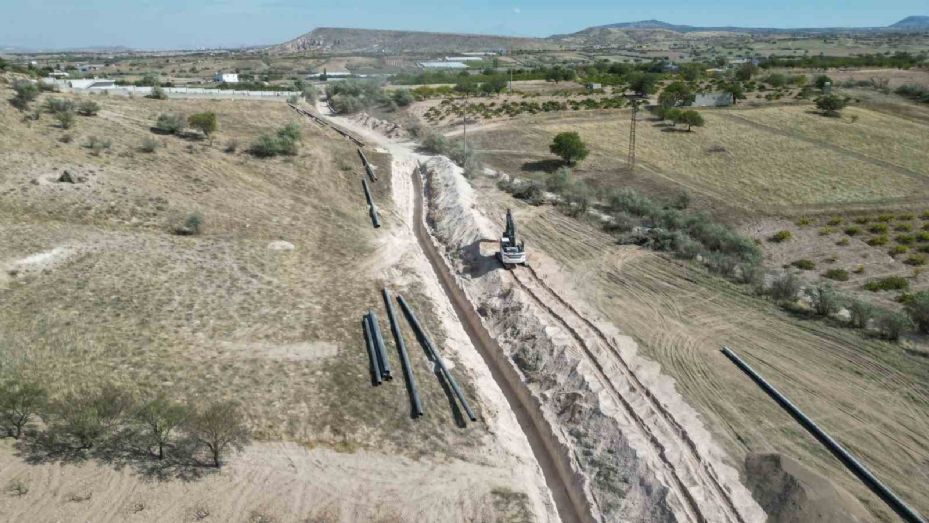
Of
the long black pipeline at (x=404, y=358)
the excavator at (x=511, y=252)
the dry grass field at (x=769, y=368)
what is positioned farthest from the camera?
the excavator at (x=511, y=252)

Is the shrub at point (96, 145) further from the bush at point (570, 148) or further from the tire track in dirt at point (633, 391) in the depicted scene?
the bush at point (570, 148)

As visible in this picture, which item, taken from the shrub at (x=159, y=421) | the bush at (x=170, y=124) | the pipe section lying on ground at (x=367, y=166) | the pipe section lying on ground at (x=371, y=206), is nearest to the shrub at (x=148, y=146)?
the bush at (x=170, y=124)

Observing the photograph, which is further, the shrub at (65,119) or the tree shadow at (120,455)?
the shrub at (65,119)

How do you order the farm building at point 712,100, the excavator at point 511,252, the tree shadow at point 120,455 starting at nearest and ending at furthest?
the tree shadow at point 120,455 < the excavator at point 511,252 < the farm building at point 712,100

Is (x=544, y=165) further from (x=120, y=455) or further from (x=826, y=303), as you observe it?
(x=120, y=455)

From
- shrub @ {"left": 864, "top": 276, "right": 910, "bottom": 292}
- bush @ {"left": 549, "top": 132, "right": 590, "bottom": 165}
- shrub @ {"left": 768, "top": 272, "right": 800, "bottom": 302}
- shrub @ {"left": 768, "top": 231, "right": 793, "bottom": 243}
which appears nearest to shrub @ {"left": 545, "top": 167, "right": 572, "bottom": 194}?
bush @ {"left": 549, "top": 132, "right": 590, "bottom": 165}

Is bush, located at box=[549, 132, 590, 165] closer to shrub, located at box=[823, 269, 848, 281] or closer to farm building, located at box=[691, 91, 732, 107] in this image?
shrub, located at box=[823, 269, 848, 281]

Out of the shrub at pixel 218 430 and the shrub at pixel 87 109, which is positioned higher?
the shrub at pixel 87 109

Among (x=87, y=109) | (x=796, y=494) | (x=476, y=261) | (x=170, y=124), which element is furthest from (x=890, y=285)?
(x=87, y=109)
